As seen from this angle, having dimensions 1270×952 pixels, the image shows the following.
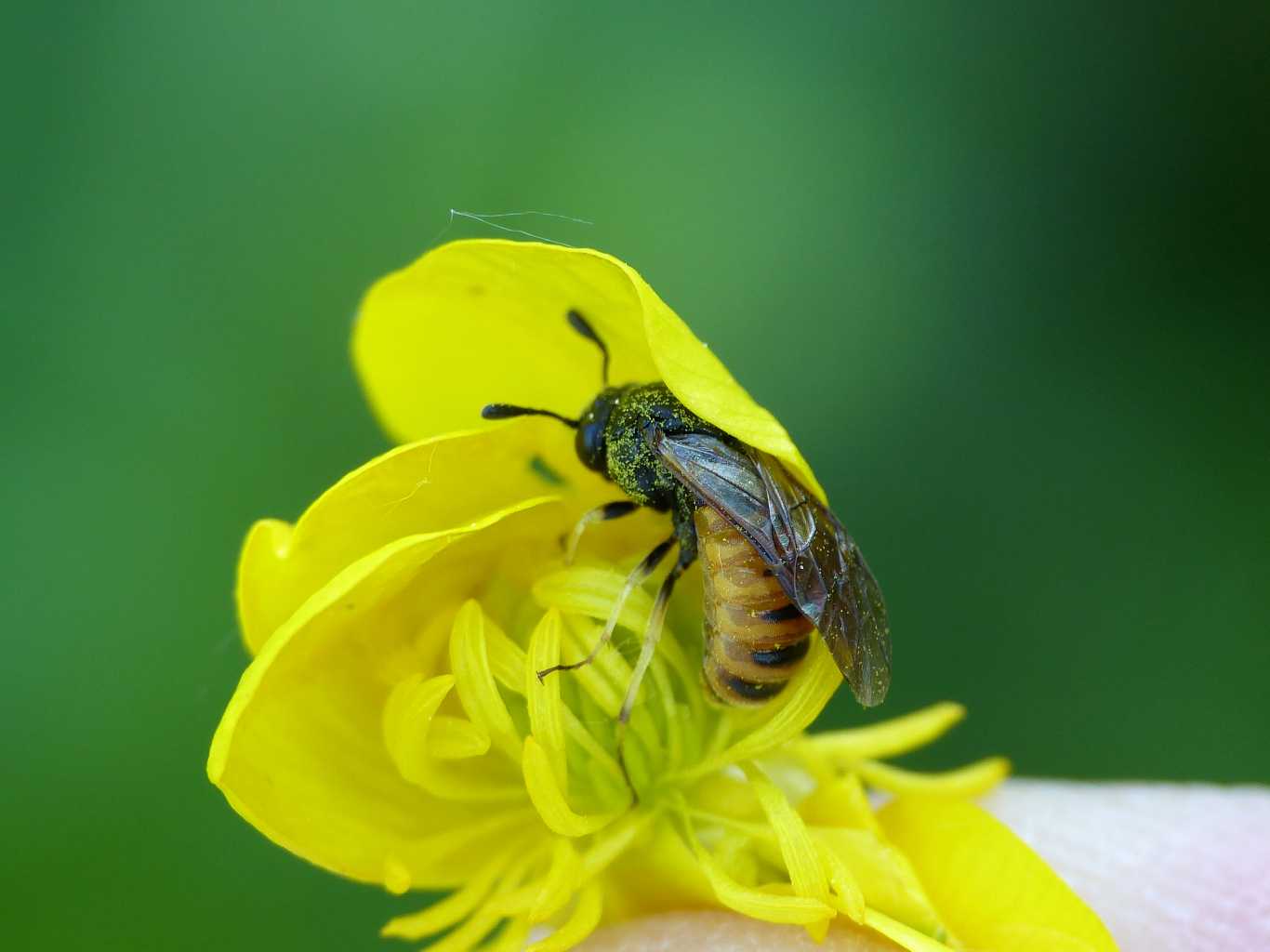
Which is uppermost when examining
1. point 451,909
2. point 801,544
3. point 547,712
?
point 801,544

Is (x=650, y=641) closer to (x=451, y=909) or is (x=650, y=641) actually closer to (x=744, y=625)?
(x=744, y=625)

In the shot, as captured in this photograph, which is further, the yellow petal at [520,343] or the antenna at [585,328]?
the antenna at [585,328]

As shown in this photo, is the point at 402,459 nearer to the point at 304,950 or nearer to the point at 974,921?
the point at 974,921

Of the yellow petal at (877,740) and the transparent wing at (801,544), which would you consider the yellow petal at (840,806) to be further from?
the transparent wing at (801,544)

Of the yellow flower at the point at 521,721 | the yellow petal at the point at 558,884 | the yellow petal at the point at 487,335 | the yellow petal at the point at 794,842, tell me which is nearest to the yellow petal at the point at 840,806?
the yellow flower at the point at 521,721

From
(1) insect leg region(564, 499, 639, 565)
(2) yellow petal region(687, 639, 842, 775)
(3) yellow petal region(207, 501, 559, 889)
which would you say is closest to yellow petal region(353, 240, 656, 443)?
(1) insect leg region(564, 499, 639, 565)

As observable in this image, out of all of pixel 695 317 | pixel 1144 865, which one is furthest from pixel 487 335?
pixel 695 317
